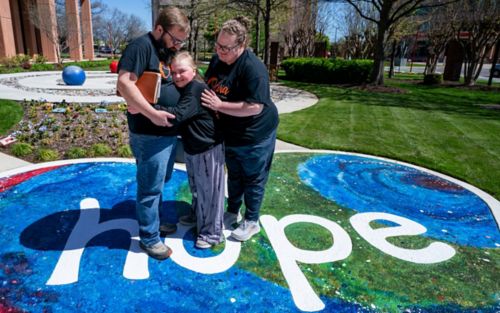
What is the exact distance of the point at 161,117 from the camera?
2342 millimetres

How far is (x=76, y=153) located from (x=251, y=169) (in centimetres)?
358

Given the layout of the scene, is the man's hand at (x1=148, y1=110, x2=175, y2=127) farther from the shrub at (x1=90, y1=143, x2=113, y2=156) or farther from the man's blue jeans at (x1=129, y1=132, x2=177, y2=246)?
the shrub at (x1=90, y1=143, x2=113, y2=156)

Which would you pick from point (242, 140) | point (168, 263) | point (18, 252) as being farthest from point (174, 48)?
point (18, 252)

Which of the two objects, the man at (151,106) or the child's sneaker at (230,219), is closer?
the man at (151,106)

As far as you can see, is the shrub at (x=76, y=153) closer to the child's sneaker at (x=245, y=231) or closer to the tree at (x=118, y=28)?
the child's sneaker at (x=245, y=231)

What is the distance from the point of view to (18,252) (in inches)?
113

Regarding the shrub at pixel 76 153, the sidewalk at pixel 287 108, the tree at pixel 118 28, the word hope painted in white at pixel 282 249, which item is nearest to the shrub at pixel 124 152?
the shrub at pixel 76 153

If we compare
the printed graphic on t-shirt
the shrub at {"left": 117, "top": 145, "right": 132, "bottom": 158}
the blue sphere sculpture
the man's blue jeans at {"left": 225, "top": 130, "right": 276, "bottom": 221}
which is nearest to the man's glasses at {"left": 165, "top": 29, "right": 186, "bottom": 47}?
the printed graphic on t-shirt

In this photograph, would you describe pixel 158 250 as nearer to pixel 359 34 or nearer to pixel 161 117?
pixel 161 117

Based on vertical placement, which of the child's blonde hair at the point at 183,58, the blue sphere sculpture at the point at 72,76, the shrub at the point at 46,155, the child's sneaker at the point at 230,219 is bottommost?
the child's sneaker at the point at 230,219

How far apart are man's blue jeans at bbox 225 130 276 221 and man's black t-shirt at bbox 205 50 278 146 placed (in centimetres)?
7

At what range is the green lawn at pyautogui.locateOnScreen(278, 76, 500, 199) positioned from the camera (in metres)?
5.91

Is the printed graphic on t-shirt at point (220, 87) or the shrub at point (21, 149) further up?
the printed graphic on t-shirt at point (220, 87)

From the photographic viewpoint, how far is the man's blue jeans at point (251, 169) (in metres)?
2.94
